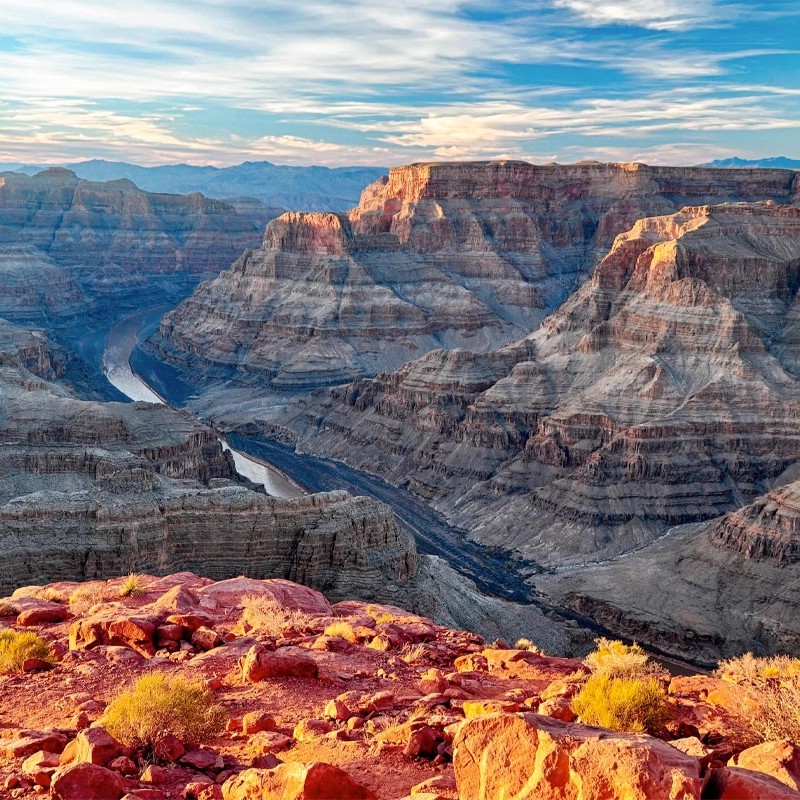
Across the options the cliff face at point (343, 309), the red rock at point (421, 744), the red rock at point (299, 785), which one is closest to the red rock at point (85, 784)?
the red rock at point (299, 785)

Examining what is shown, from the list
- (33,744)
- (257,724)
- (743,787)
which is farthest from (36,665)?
(743,787)

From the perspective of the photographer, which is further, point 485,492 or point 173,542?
point 485,492

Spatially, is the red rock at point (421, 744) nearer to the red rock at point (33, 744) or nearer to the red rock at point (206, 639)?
the red rock at point (33, 744)

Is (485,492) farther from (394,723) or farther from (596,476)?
(394,723)

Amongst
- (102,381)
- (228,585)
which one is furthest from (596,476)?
(102,381)

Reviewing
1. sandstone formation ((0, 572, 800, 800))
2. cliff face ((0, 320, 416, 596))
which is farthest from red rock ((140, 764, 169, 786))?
cliff face ((0, 320, 416, 596))

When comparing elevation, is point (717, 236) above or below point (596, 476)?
above

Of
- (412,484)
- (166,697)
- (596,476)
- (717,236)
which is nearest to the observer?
(166,697)
